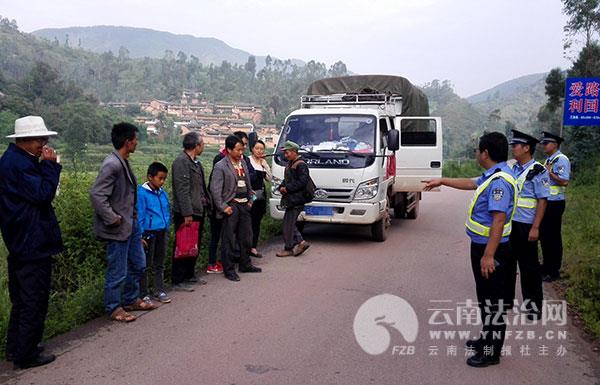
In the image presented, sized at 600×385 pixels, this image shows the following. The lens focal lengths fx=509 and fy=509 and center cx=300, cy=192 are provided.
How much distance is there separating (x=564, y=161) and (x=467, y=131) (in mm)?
103049

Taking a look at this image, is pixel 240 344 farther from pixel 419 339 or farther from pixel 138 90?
pixel 138 90

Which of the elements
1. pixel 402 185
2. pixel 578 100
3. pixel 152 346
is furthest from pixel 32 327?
pixel 578 100

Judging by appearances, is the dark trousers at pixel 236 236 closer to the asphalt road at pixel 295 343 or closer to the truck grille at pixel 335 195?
the asphalt road at pixel 295 343

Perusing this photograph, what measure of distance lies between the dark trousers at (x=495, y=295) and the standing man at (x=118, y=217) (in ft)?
9.55

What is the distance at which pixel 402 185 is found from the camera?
9.63 meters

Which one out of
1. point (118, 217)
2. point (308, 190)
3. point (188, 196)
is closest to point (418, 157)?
point (308, 190)

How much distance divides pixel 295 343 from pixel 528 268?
8.01 ft

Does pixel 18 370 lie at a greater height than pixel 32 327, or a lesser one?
lesser

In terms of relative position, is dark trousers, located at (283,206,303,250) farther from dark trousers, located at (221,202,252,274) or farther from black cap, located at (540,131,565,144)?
black cap, located at (540,131,565,144)

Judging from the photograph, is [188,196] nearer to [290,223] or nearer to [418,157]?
[290,223]

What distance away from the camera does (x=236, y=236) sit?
634 centimetres

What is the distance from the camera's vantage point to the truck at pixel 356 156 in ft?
25.1

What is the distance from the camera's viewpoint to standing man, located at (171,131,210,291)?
17.7 feet

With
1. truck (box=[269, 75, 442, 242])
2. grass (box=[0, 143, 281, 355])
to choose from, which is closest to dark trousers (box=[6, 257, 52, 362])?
grass (box=[0, 143, 281, 355])
